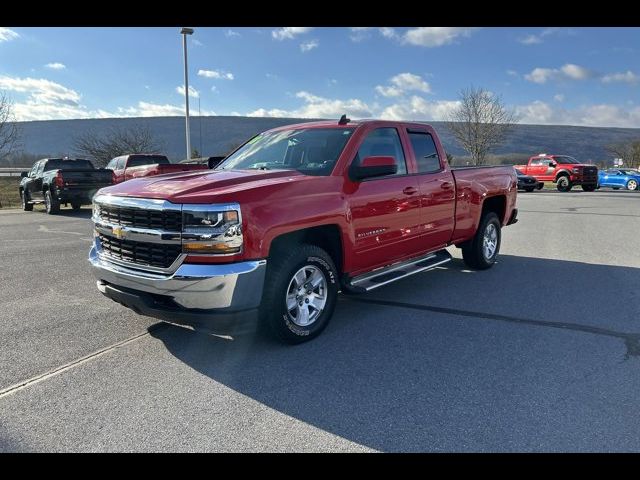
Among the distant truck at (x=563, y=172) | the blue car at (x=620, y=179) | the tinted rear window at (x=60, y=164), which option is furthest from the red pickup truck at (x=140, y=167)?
the blue car at (x=620, y=179)

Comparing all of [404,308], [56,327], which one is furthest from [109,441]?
[404,308]

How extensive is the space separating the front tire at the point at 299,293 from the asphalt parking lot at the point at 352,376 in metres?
0.19

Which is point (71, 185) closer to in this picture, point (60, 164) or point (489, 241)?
point (60, 164)

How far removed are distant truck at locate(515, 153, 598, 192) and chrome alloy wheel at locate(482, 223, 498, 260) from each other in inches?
986

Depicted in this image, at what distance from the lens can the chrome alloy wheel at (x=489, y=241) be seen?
285 inches

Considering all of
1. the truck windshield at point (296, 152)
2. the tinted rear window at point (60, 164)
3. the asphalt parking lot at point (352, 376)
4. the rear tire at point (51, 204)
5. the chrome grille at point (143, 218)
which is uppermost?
the tinted rear window at point (60, 164)

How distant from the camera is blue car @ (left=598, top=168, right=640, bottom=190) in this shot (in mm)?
31453

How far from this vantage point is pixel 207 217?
11.9 feet

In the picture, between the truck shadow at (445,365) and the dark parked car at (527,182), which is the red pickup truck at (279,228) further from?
the dark parked car at (527,182)

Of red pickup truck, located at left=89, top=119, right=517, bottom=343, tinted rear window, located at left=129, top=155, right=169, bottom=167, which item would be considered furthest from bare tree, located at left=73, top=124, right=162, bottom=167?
red pickup truck, located at left=89, top=119, right=517, bottom=343

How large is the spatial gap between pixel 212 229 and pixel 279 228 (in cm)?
56

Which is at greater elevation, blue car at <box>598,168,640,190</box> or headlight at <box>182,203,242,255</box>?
blue car at <box>598,168,640,190</box>

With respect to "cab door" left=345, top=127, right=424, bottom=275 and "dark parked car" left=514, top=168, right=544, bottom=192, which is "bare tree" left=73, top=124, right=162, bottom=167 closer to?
"dark parked car" left=514, top=168, right=544, bottom=192
